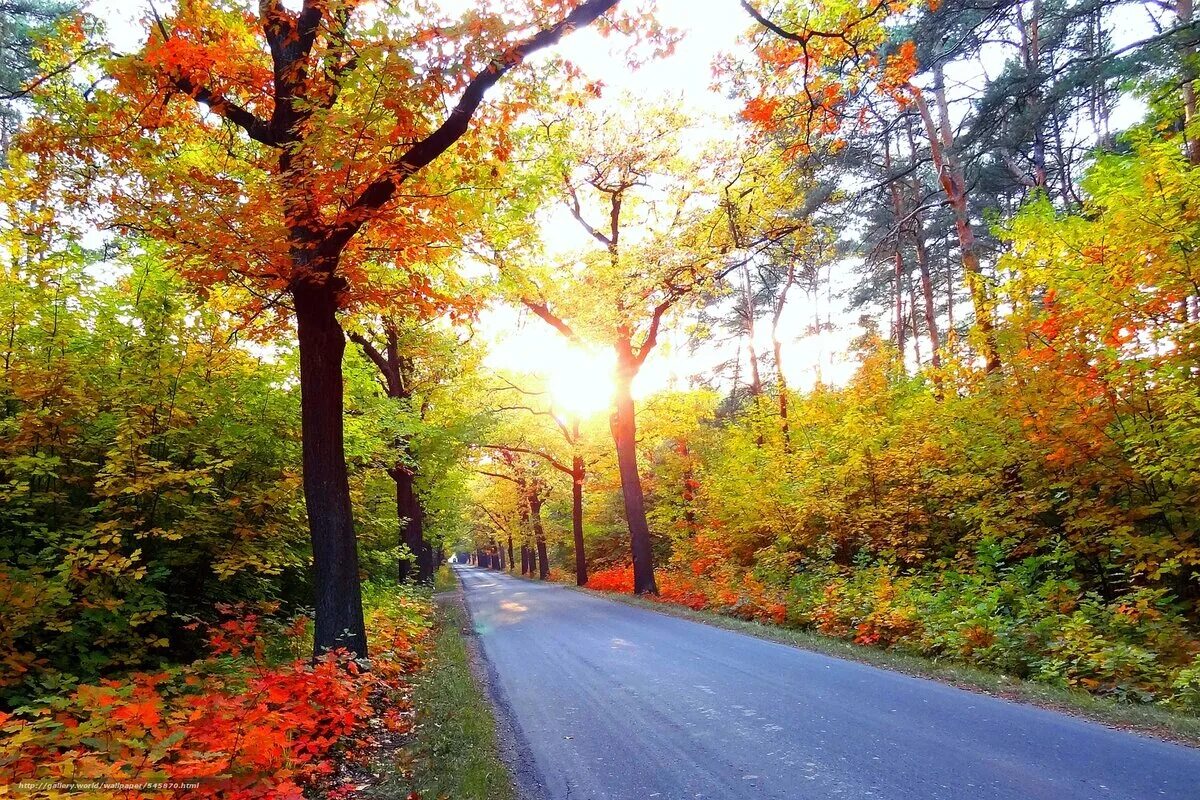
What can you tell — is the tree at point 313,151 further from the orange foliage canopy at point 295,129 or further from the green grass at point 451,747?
the green grass at point 451,747

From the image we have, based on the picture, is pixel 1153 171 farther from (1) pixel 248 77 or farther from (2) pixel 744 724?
(1) pixel 248 77

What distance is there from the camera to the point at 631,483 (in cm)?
1861

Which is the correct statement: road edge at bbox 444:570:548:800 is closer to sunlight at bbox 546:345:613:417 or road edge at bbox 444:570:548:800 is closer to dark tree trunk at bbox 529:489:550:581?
sunlight at bbox 546:345:613:417

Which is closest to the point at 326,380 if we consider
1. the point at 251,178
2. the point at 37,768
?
the point at 251,178

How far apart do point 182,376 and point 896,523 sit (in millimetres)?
12511

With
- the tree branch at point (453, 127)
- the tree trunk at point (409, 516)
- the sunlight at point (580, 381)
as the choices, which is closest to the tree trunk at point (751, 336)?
the sunlight at point (580, 381)

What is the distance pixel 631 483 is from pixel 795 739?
1345cm

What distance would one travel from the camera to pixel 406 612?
12516mm

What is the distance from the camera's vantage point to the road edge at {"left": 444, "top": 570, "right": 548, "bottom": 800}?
4.61 m

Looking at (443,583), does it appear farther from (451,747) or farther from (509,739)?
(451,747)

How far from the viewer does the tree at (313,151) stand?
216 inches

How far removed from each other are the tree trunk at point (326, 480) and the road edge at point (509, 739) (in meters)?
1.73

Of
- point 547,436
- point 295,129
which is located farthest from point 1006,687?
point 547,436

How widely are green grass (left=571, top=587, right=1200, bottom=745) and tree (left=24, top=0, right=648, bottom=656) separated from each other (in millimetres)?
6808
